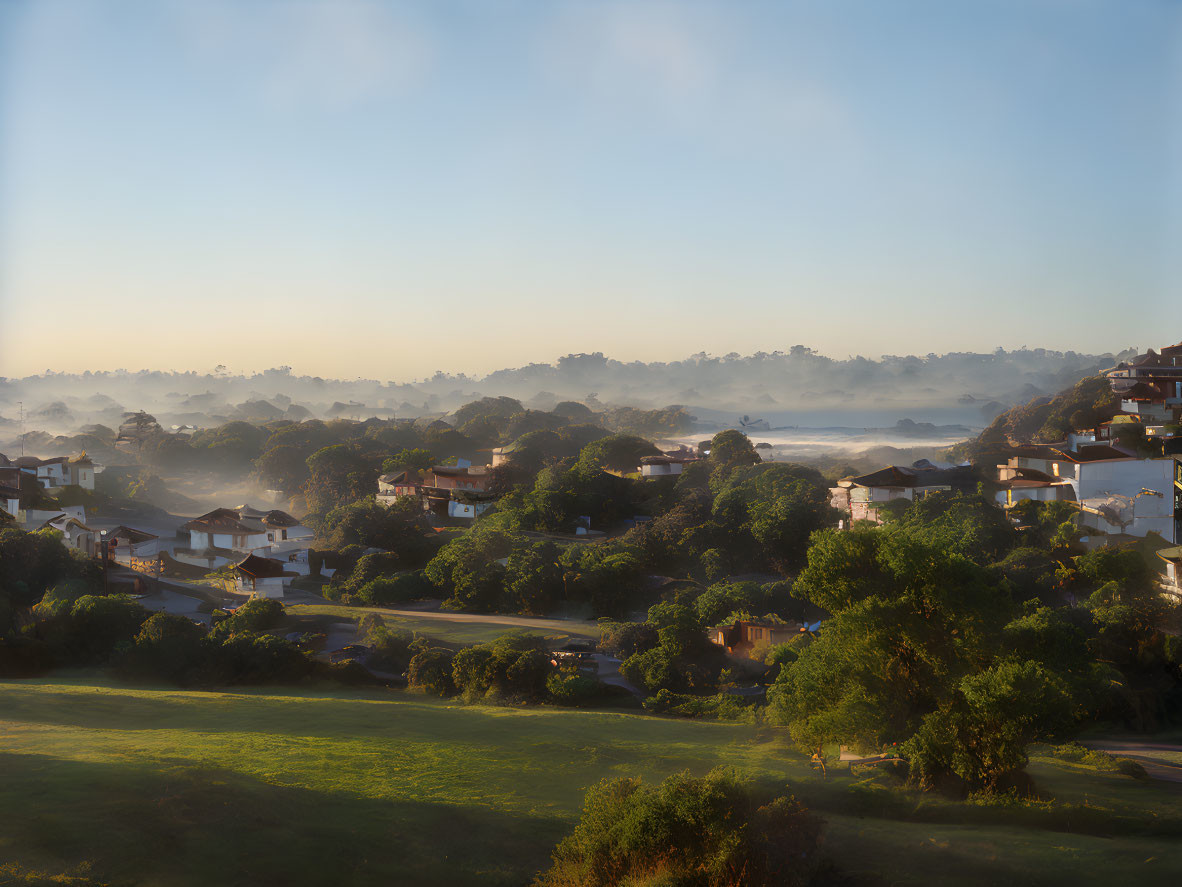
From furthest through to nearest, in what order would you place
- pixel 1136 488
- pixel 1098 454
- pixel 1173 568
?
pixel 1098 454 → pixel 1136 488 → pixel 1173 568

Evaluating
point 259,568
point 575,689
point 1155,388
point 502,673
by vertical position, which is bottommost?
point 575,689

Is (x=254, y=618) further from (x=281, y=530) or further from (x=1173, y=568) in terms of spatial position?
(x=1173, y=568)

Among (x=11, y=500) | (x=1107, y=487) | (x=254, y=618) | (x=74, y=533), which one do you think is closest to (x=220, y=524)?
(x=74, y=533)

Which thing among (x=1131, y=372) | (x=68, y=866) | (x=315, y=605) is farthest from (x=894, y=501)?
(x=68, y=866)

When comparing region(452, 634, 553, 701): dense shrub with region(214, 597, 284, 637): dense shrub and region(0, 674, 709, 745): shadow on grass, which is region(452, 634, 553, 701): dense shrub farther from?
region(214, 597, 284, 637): dense shrub

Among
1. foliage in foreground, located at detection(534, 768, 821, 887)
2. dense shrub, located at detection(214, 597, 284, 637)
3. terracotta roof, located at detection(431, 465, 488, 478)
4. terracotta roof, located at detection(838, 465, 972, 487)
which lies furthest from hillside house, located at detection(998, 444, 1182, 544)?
terracotta roof, located at detection(431, 465, 488, 478)

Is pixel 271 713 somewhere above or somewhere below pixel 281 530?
above

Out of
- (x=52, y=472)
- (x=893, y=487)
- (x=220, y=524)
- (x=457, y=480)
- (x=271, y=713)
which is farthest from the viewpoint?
(x=457, y=480)

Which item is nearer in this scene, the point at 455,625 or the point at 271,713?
the point at 271,713

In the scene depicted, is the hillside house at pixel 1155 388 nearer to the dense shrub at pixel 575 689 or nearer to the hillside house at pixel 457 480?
the dense shrub at pixel 575 689
